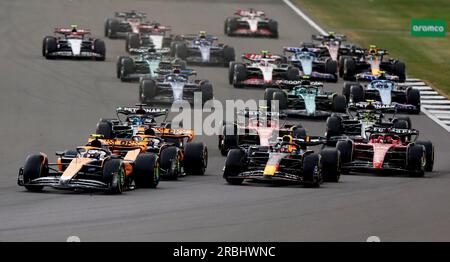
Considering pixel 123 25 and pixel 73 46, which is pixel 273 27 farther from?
pixel 73 46

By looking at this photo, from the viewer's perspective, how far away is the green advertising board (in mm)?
68000

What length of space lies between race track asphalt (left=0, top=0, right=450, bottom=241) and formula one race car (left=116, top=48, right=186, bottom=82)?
0.71 meters

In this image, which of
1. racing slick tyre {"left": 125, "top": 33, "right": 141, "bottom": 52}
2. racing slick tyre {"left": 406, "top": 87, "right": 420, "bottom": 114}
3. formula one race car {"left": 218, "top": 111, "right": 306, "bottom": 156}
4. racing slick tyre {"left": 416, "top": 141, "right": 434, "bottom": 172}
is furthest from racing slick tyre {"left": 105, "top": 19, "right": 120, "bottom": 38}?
racing slick tyre {"left": 416, "top": 141, "right": 434, "bottom": 172}

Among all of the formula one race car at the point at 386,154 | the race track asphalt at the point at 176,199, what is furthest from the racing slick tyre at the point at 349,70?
the formula one race car at the point at 386,154

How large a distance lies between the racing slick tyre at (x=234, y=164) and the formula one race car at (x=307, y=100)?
560 inches

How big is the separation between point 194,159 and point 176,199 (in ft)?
15.8

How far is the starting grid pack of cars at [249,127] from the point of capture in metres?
36.2

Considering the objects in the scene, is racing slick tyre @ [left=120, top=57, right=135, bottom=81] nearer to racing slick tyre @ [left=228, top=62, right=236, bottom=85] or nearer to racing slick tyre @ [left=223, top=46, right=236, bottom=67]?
racing slick tyre @ [left=228, top=62, right=236, bottom=85]

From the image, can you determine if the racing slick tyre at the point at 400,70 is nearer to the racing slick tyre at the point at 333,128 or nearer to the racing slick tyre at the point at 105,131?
the racing slick tyre at the point at 333,128

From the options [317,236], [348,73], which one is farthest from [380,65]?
[317,236]

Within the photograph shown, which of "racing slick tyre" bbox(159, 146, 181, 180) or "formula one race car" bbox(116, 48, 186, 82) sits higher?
"formula one race car" bbox(116, 48, 186, 82)

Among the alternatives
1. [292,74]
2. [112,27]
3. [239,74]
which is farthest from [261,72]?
[112,27]
